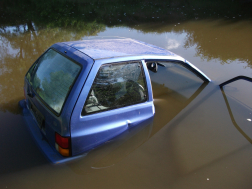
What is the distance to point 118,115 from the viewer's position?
8.62 feet

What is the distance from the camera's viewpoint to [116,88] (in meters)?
2.62

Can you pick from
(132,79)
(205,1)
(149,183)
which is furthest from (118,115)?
(205,1)

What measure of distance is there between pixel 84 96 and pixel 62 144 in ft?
1.90

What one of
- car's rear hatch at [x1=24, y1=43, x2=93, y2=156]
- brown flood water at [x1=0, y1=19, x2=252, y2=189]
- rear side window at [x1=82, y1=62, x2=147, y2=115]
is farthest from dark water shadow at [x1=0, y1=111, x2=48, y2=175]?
rear side window at [x1=82, y1=62, x2=147, y2=115]

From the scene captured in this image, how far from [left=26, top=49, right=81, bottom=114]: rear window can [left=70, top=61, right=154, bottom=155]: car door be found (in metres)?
0.23

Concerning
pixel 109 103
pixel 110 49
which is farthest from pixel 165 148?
pixel 110 49

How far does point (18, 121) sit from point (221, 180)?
2979 mm

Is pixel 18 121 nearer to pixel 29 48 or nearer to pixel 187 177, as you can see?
pixel 187 177

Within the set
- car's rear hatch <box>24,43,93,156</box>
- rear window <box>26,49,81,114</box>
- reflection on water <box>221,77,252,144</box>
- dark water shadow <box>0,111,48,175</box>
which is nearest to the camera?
car's rear hatch <box>24,43,93,156</box>

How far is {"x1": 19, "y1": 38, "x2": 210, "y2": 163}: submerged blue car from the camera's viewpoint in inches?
90.4

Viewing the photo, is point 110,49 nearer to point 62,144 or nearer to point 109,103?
point 109,103

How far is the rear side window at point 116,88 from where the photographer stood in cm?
243

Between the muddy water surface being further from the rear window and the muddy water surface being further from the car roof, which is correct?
the car roof

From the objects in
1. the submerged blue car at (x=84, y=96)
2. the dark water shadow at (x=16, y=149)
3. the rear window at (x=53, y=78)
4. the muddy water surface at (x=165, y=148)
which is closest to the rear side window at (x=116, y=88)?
the submerged blue car at (x=84, y=96)
